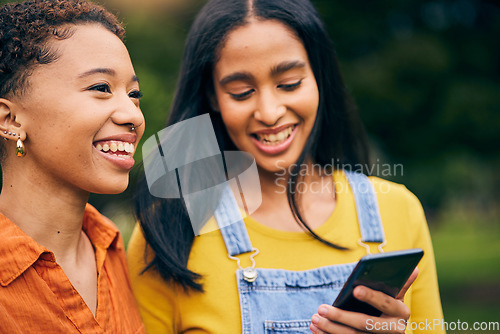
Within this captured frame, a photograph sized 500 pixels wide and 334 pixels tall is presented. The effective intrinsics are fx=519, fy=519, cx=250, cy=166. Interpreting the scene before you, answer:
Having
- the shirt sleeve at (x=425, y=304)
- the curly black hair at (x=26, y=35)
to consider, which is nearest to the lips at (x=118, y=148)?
the curly black hair at (x=26, y=35)

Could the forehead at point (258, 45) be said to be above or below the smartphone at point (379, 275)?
above

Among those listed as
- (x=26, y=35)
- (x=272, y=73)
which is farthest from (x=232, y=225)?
(x=26, y=35)

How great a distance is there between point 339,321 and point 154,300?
0.84 m

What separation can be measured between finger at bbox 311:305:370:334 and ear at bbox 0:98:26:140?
1.14 m

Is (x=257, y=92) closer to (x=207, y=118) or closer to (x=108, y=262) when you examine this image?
(x=207, y=118)

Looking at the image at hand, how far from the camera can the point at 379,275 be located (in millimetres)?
1682

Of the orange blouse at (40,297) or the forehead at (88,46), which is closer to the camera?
the orange blouse at (40,297)

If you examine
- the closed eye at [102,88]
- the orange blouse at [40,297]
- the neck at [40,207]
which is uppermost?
the closed eye at [102,88]

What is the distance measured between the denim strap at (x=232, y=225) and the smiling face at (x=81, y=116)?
2.08 feet

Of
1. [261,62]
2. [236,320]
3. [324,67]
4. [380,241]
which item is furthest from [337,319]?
[324,67]

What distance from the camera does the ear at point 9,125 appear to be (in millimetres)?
1639

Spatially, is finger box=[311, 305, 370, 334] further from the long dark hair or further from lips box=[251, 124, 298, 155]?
lips box=[251, 124, 298, 155]

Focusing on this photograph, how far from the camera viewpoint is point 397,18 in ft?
21.4

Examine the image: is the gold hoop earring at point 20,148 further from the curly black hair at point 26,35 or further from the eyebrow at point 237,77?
the eyebrow at point 237,77
